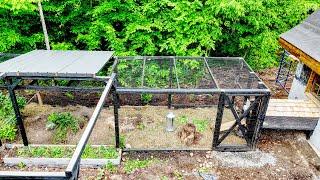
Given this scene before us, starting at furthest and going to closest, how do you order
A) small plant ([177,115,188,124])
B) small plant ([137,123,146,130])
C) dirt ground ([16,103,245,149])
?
small plant ([177,115,188,124]) < small plant ([137,123,146,130]) < dirt ground ([16,103,245,149])

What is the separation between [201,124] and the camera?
31.0 feet

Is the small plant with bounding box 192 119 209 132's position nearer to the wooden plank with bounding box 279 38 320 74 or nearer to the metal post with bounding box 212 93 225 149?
the metal post with bounding box 212 93 225 149

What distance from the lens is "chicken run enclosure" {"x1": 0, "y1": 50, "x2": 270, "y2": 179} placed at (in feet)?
23.9

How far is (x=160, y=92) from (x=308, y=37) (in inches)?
227

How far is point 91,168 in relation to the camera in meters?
7.55

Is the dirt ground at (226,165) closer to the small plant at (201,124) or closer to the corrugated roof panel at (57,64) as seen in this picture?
the small plant at (201,124)

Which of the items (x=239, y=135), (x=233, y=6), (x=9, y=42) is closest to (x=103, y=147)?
(x=239, y=135)

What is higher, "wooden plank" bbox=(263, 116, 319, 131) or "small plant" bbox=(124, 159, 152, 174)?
"wooden plank" bbox=(263, 116, 319, 131)

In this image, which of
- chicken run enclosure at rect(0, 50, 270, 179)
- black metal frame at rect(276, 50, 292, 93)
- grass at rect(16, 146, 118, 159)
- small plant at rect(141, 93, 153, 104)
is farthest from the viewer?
black metal frame at rect(276, 50, 292, 93)

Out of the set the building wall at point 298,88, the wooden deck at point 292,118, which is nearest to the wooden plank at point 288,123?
the wooden deck at point 292,118

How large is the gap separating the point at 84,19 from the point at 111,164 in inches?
230

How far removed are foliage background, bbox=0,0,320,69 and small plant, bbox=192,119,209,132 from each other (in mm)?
2518

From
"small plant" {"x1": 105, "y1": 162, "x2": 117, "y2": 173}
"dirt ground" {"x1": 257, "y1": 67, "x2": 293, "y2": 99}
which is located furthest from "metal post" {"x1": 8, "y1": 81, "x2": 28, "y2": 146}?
"dirt ground" {"x1": 257, "y1": 67, "x2": 293, "y2": 99}

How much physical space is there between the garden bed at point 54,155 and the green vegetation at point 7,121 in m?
0.39
